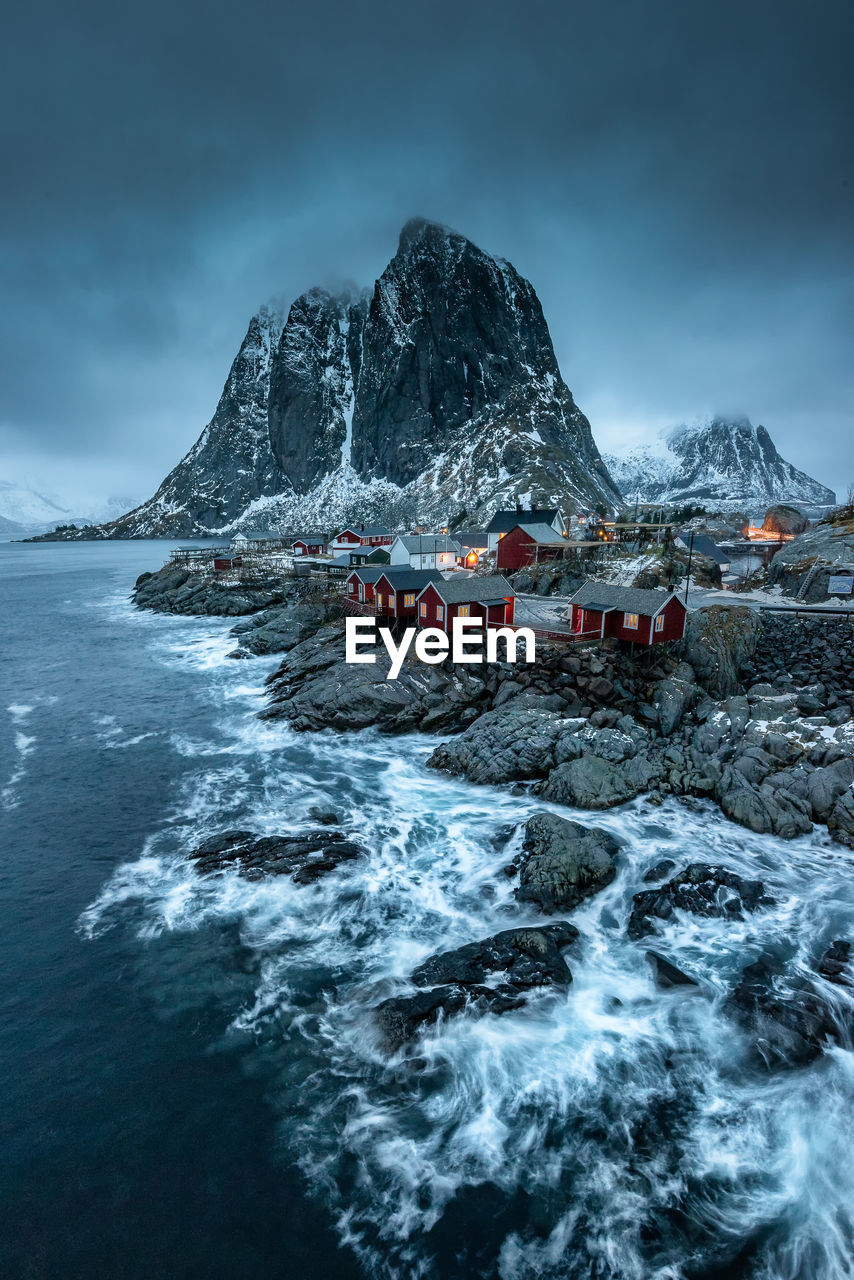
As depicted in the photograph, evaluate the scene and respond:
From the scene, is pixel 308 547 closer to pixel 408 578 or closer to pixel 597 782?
pixel 408 578

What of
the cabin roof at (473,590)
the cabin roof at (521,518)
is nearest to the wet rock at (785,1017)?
the cabin roof at (473,590)

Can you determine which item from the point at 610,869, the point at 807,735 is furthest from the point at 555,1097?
the point at 807,735

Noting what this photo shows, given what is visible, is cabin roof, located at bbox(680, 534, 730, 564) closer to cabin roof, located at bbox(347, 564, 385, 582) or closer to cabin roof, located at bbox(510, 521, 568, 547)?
cabin roof, located at bbox(510, 521, 568, 547)

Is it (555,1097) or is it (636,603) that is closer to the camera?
(555,1097)

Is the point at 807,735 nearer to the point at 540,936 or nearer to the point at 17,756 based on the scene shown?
the point at 540,936

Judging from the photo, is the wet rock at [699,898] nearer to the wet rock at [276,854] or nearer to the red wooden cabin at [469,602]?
the wet rock at [276,854]
